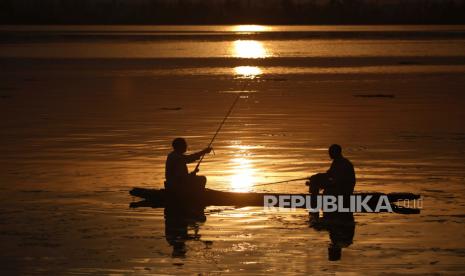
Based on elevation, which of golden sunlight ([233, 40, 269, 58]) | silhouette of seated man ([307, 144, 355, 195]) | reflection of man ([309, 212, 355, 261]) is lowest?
reflection of man ([309, 212, 355, 261])

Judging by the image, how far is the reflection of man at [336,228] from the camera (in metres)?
12.6

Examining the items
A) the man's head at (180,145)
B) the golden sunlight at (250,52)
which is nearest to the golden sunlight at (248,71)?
the golden sunlight at (250,52)

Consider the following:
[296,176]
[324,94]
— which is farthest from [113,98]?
[296,176]

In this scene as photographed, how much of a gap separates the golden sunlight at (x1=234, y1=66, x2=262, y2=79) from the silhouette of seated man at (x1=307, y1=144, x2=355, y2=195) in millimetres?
31710

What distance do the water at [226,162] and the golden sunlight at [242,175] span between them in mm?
43

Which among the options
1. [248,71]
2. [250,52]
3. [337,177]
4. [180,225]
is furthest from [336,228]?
[250,52]

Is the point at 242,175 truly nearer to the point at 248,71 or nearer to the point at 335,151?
the point at 335,151

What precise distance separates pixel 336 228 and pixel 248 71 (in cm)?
3760

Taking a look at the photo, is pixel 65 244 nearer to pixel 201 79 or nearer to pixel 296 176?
pixel 296 176

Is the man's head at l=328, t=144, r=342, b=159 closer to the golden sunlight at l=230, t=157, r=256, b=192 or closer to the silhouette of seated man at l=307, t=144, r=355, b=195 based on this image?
the silhouette of seated man at l=307, t=144, r=355, b=195

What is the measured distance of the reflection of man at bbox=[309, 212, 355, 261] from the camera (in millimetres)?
12562

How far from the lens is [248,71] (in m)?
51.0

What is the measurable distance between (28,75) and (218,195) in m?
33.3

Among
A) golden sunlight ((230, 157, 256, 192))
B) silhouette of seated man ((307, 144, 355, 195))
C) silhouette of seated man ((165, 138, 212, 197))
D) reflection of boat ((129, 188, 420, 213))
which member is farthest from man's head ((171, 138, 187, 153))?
golden sunlight ((230, 157, 256, 192))
